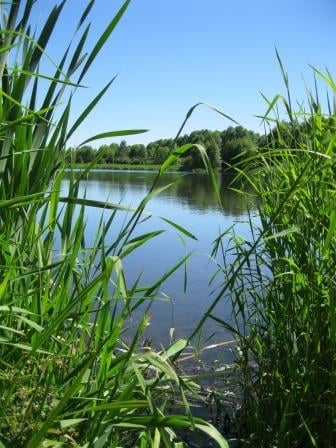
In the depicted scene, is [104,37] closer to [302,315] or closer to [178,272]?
[302,315]

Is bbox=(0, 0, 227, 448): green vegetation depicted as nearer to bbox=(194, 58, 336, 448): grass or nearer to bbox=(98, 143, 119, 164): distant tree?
bbox=(98, 143, 119, 164): distant tree

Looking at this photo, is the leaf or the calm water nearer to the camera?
the leaf

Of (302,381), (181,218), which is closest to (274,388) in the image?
(302,381)

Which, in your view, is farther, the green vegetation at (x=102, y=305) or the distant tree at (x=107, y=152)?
the distant tree at (x=107, y=152)

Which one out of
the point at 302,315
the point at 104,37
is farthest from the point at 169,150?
the point at 302,315

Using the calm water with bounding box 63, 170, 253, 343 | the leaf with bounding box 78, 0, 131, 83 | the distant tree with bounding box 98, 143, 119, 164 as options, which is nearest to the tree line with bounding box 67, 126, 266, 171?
the distant tree with bounding box 98, 143, 119, 164

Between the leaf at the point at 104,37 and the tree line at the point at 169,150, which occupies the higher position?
the leaf at the point at 104,37

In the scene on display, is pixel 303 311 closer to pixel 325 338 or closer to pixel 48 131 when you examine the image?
pixel 325 338

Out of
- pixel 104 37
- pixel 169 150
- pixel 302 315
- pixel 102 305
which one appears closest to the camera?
pixel 104 37

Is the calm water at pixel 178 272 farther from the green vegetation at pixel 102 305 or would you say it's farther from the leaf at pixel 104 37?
the leaf at pixel 104 37

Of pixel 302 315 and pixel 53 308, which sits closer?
pixel 53 308

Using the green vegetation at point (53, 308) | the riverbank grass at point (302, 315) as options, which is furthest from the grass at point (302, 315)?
the green vegetation at point (53, 308)

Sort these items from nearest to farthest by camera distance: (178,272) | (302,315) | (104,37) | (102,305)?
(104,37), (102,305), (302,315), (178,272)

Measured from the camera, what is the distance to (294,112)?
2.37 meters
